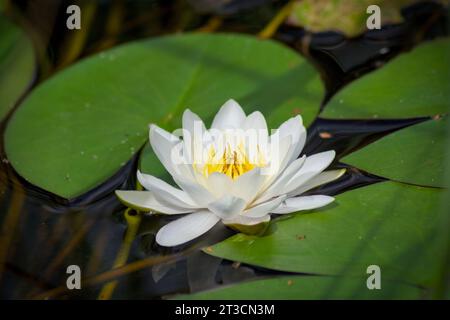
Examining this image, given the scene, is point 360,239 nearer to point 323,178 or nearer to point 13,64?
point 323,178

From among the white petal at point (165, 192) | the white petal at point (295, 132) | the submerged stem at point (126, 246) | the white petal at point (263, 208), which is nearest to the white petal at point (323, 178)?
the white petal at point (295, 132)

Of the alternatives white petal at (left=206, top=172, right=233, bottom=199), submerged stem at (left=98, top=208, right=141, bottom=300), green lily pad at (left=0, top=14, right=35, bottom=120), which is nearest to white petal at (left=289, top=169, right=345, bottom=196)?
white petal at (left=206, top=172, right=233, bottom=199)

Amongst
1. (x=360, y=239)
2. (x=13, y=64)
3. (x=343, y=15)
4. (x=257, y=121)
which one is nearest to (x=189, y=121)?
(x=257, y=121)

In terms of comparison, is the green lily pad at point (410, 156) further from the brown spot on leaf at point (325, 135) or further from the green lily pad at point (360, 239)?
the brown spot on leaf at point (325, 135)

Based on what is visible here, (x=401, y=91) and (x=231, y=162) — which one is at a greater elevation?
(x=401, y=91)

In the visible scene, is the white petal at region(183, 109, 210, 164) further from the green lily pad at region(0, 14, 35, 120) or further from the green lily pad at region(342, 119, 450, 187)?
the green lily pad at region(0, 14, 35, 120)
